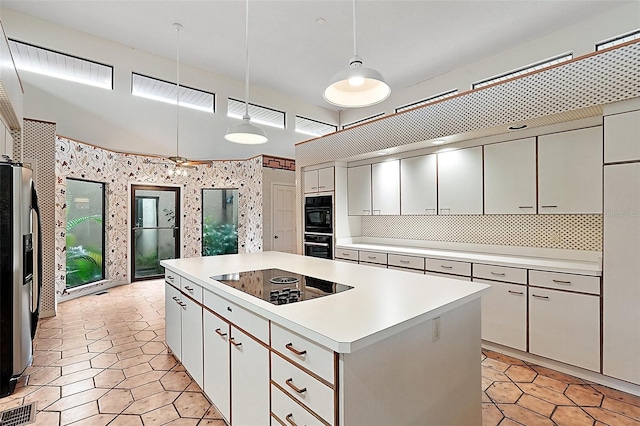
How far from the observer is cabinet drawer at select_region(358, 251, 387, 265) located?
13.4ft

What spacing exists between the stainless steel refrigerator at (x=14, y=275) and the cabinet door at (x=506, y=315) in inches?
157

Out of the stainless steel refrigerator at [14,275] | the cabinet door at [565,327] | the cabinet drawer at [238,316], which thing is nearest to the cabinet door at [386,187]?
the cabinet door at [565,327]

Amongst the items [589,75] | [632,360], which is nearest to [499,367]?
[632,360]

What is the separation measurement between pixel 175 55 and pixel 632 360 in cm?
709

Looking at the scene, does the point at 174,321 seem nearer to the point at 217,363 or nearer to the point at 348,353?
the point at 217,363

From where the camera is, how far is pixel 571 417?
2051mm

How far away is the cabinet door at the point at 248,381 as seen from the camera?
1508mm

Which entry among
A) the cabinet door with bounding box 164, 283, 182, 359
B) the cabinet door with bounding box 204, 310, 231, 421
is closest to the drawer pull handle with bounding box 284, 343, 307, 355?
the cabinet door with bounding box 204, 310, 231, 421

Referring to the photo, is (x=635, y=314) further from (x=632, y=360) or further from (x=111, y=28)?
(x=111, y=28)

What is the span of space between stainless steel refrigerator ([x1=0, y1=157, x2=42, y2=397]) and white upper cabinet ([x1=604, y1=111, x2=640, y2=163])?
461 centimetres

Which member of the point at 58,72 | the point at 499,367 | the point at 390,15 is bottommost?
the point at 499,367

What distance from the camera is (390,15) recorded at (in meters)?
4.21

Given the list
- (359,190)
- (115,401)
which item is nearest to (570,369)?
(359,190)

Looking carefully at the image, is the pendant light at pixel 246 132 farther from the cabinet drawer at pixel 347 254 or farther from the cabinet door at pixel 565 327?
the cabinet door at pixel 565 327
